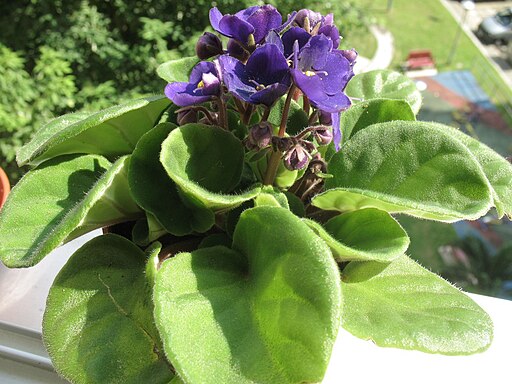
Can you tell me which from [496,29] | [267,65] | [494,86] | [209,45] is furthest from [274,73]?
[496,29]

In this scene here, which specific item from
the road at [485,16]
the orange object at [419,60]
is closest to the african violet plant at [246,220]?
the orange object at [419,60]

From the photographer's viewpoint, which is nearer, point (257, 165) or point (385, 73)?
point (257, 165)

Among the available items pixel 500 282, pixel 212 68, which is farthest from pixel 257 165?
pixel 500 282

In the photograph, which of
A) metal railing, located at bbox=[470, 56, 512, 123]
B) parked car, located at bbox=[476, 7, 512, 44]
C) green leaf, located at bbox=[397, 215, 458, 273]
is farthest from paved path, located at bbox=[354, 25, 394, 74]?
green leaf, located at bbox=[397, 215, 458, 273]

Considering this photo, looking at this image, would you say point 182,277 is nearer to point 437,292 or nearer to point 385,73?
point 437,292

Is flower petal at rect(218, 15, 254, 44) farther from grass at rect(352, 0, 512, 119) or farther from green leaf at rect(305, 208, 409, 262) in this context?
grass at rect(352, 0, 512, 119)
